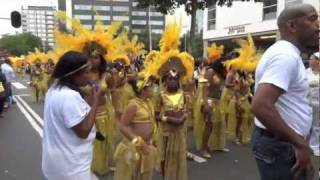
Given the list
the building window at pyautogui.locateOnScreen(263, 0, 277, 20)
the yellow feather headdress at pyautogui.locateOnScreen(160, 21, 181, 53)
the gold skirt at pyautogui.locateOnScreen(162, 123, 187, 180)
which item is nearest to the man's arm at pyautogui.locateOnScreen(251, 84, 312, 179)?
the gold skirt at pyautogui.locateOnScreen(162, 123, 187, 180)

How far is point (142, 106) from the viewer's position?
5.09 meters

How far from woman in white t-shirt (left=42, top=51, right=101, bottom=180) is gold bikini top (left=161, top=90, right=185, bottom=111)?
283 cm

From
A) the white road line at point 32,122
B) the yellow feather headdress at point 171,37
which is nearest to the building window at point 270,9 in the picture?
the white road line at point 32,122

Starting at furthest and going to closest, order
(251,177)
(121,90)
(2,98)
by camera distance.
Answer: (2,98) < (121,90) < (251,177)

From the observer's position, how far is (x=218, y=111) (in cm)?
870

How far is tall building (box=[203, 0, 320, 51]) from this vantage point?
34.5 metres

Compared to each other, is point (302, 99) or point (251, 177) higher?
point (302, 99)

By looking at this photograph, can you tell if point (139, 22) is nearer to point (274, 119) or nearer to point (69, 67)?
point (69, 67)

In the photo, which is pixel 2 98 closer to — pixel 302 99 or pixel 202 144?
pixel 202 144

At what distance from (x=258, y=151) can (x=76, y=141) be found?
1246 mm

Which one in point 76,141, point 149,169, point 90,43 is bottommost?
point 149,169

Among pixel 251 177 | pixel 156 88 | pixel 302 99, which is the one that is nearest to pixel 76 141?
pixel 302 99

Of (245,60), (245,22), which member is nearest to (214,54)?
(245,60)

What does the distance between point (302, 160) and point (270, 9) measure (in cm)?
3408
